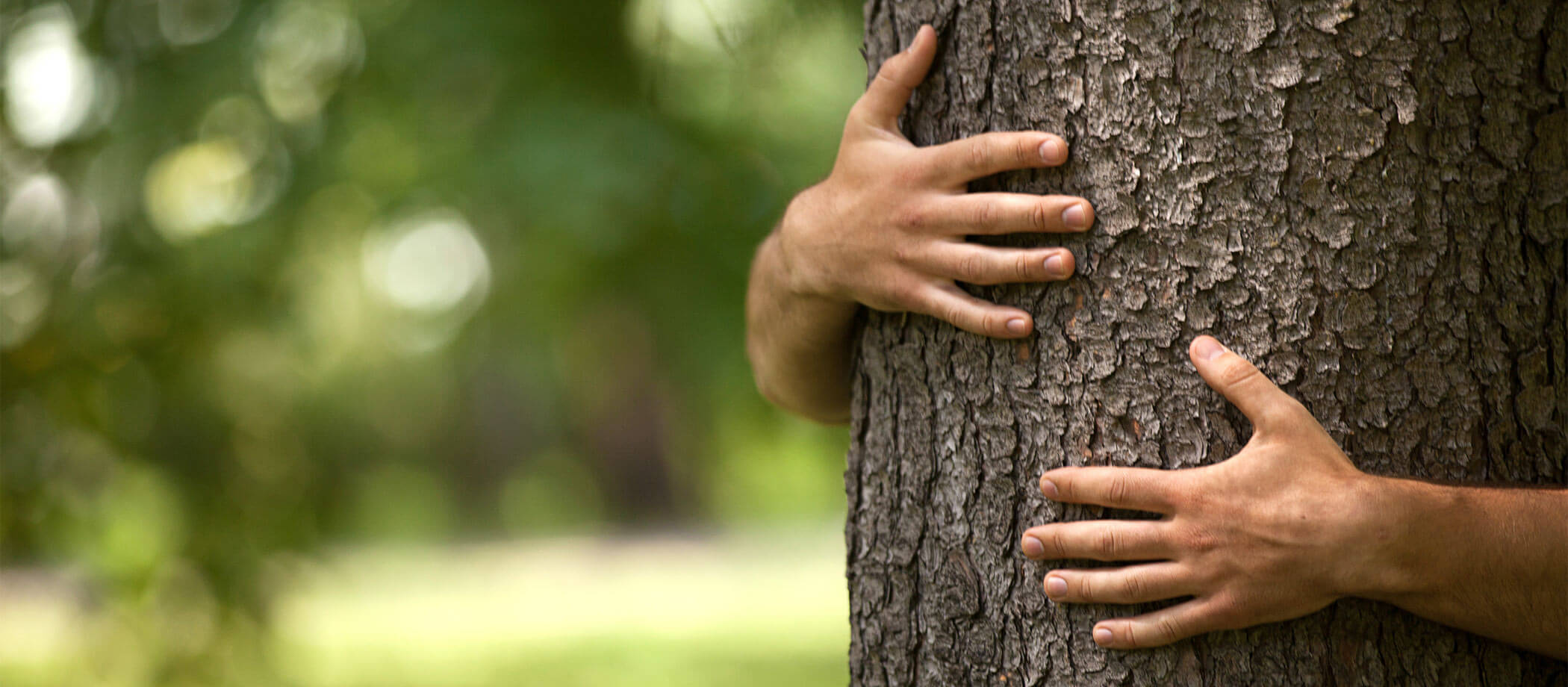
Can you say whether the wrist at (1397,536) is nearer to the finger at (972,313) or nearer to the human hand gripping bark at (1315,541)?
the human hand gripping bark at (1315,541)

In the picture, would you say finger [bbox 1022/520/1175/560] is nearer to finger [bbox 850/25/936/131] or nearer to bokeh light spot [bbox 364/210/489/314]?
finger [bbox 850/25/936/131]

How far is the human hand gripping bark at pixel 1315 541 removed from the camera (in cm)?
120

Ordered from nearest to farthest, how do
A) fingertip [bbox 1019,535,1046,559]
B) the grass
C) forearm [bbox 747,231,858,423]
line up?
fingertip [bbox 1019,535,1046,559] → forearm [bbox 747,231,858,423] → the grass

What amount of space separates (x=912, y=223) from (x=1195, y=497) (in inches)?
20.9

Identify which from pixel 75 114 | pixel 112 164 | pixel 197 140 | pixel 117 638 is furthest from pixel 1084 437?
pixel 117 638

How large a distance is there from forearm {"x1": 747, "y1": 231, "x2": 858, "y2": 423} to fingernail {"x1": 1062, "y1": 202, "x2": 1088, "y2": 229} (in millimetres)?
431

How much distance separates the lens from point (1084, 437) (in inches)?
56.4

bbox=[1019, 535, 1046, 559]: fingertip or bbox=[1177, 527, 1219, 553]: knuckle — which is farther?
bbox=[1019, 535, 1046, 559]: fingertip

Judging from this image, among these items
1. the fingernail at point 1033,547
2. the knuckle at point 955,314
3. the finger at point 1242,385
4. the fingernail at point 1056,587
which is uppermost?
the knuckle at point 955,314

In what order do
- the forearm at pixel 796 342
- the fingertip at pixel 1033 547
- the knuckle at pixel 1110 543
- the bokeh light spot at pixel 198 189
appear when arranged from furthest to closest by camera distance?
1. the bokeh light spot at pixel 198 189
2. the forearm at pixel 796 342
3. the fingertip at pixel 1033 547
4. the knuckle at pixel 1110 543

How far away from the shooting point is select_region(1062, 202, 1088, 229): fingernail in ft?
4.56

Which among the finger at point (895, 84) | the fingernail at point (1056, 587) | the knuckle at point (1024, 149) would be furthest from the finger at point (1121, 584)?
the finger at point (895, 84)

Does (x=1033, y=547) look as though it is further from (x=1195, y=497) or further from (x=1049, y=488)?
(x=1195, y=497)

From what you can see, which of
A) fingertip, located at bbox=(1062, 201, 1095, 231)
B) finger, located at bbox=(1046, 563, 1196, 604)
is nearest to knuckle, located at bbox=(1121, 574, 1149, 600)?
finger, located at bbox=(1046, 563, 1196, 604)
